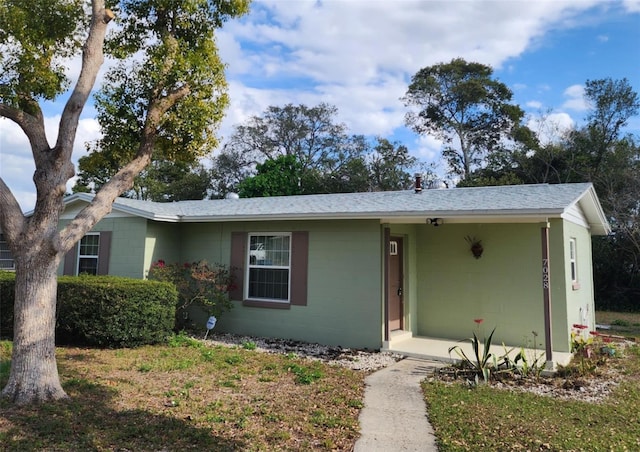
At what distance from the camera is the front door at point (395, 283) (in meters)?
9.27

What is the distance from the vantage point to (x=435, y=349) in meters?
8.27

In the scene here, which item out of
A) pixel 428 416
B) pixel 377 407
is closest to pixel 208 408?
pixel 377 407

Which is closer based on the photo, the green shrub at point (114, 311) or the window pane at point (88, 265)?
the green shrub at point (114, 311)

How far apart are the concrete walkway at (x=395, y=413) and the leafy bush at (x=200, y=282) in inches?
171

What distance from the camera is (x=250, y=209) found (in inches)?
417

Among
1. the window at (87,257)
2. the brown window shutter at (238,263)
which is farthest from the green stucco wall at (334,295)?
the window at (87,257)

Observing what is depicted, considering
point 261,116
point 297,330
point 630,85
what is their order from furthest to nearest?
point 261,116 → point 630,85 → point 297,330

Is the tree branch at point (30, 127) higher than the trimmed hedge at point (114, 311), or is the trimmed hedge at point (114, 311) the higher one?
the tree branch at point (30, 127)

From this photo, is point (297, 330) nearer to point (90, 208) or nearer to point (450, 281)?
point (450, 281)

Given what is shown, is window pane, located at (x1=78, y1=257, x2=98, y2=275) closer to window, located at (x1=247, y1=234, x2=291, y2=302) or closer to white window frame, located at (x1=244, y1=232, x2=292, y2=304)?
white window frame, located at (x1=244, y1=232, x2=292, y2=304)

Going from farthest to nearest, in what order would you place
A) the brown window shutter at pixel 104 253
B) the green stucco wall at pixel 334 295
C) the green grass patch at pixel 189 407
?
the brown window shutter at pixel 104 253 → the green stucco wall at pixel 334 295 → the green grass patch at pixel 189 407

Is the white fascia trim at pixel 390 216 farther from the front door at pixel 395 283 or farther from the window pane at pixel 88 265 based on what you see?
the window pane at pixel 88 265

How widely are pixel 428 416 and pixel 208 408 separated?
2.54 meters

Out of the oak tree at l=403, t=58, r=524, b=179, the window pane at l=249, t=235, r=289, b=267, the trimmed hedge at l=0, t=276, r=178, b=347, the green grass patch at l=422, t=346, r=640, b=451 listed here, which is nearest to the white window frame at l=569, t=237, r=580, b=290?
the green grass patch at l=422, t=346, r=640, b=451
